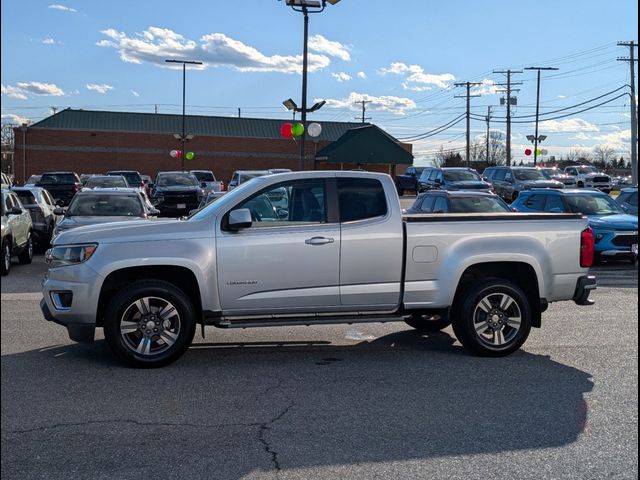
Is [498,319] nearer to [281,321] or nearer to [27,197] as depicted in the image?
[281,321]

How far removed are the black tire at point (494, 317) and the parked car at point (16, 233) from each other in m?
8.10

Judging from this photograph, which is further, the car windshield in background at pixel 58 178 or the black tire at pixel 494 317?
the car windshield in background at pixel 58 178

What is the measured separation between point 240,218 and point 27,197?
12.1 meters

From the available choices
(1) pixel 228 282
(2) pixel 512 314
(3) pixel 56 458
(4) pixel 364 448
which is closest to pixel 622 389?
(2) pixel 512 314

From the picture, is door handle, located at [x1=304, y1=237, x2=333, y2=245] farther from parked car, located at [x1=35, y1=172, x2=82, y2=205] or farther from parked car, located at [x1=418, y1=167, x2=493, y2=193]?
parked car, located at [x1=35, y1=172, x2=82, y2=205]

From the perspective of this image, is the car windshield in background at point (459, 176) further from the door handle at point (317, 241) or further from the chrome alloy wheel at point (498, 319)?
the door handle at point (317, 241)

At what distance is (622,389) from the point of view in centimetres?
628

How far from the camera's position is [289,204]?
737 centimetres

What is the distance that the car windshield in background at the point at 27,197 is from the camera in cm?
1705

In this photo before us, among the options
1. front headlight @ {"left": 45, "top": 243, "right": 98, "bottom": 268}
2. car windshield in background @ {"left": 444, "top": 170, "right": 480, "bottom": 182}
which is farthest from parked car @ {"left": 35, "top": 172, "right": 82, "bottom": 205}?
front headlight @ {"left": 45, "top": 243, "right": 98, "bottom": 268}

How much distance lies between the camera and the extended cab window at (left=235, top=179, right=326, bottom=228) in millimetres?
7215

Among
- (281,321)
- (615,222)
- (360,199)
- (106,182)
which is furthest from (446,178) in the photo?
(281,321)

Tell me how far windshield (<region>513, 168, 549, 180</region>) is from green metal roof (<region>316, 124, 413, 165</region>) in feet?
88.6

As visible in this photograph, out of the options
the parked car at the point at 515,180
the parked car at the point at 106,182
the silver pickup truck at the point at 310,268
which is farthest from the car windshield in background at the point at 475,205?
the parked car at the point at 515,180
